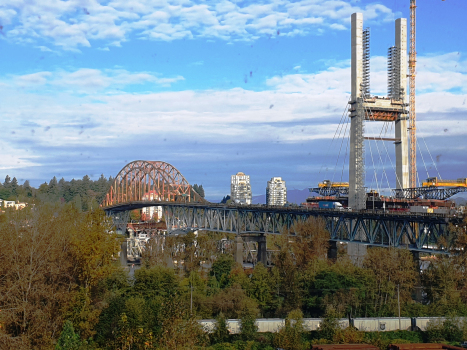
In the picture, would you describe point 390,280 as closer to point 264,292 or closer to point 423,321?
point 423,321

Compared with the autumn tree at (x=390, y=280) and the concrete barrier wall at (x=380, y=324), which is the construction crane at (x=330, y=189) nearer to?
the autumn tree at (x=390, y=280)

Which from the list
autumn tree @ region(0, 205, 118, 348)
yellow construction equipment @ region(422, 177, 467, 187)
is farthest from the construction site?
autumn tree @ region(0, 205, 118, 348)

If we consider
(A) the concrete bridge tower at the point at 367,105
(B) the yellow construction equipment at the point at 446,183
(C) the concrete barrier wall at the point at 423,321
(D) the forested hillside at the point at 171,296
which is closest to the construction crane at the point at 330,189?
(B) the yellow construction equipment at the point at 446,183

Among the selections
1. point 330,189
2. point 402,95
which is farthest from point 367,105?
point 330,189

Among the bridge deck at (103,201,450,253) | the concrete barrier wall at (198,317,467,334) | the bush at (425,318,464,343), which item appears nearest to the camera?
the bush at (425,318,464,343)

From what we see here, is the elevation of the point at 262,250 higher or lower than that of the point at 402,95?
lower

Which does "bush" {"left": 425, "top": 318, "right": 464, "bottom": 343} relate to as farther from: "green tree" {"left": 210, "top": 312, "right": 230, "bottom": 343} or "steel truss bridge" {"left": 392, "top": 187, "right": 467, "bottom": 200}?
"steel truss bridge" {"left": 392, "top": 187, "right": 467, "bottom": 200}
